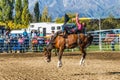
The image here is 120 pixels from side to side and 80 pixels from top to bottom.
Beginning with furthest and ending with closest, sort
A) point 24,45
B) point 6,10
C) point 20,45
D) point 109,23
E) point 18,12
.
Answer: point 18,12 < point 6,10 < point 109,23 < point 24,45 < point 20,45

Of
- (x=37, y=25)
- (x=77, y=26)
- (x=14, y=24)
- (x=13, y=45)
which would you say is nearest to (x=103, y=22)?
(x=14, y=24)

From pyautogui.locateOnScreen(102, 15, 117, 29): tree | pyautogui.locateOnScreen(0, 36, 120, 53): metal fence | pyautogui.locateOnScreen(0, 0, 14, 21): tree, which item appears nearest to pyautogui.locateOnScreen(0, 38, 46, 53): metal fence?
pyautogui.locateOnScreen(0, 36, 120, 53): metal fence

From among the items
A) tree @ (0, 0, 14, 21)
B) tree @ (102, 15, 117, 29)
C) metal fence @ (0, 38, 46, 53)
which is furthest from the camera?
tree @ (0, 0, 14, 21)

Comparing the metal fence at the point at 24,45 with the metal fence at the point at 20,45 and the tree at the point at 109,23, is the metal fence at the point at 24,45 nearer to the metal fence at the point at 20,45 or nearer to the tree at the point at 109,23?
the metal fence at the point at 20,45

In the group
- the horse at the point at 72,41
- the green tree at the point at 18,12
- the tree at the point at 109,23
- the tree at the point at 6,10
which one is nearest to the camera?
the horse at the point at 72,41

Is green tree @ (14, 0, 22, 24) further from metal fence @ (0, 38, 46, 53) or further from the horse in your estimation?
the horse

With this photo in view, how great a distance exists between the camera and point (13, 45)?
106ft

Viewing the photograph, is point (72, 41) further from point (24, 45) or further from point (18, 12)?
point (18, 12)

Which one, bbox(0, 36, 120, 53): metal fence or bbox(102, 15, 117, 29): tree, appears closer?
bbox(0, 36, 120, 53): metal fence

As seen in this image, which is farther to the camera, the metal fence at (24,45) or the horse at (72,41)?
the metal fence at (24,45)

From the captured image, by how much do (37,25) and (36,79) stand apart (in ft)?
127

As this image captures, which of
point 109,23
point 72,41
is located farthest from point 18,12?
point 72,41

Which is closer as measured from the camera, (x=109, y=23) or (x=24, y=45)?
(x=24, y=45)

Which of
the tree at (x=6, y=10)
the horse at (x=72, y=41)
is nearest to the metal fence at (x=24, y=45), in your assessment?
the horse at (x=72, y=41)
